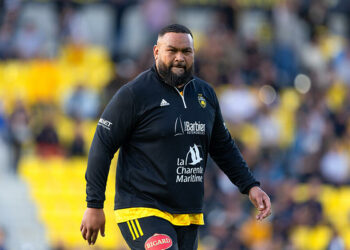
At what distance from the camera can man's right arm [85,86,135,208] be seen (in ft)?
18.1

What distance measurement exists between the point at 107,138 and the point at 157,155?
35 centimetres

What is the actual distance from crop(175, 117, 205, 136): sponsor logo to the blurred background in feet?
20.3

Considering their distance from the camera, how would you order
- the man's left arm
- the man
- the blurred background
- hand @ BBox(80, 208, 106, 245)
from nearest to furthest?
hand @ BBox(80, 208, 106, 245) < the man < the man's left arm < the blurred background

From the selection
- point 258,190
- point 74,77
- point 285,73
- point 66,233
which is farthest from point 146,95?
point 285,73

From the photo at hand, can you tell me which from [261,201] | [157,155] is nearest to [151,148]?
[157,155]

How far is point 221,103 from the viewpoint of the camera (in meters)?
14.2

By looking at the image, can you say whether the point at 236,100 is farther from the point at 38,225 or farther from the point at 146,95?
the point at 146,95

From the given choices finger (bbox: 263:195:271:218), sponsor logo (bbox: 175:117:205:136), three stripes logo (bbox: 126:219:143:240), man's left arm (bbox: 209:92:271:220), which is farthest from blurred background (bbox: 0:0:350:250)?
sponsor logo (bbox: 175:117:205:136)

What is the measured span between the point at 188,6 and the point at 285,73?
2.61 metres

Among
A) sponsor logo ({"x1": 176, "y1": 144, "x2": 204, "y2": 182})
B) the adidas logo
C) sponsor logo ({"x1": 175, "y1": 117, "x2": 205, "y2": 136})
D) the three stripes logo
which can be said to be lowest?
the three stripes logo

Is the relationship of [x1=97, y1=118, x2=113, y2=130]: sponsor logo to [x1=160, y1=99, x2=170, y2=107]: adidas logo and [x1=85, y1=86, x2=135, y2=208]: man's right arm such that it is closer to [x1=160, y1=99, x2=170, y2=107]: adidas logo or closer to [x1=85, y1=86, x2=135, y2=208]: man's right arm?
[x1=85, y1=86, x2=135, y2=208]: man's right arm

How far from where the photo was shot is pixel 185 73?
5.72 metres

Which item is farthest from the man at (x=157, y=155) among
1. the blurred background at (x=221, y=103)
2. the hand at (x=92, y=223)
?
the blurred background at (x=221, y=103)

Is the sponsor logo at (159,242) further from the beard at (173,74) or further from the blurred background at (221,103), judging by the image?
the blurred background at (221,103)
